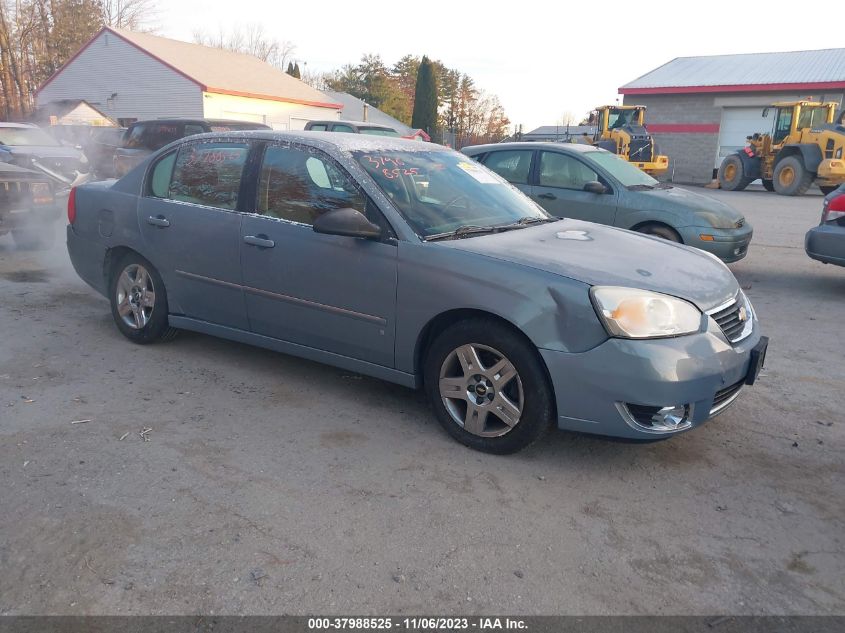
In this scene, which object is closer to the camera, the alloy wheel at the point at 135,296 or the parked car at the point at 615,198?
the alloy wheel at the point at 135,296

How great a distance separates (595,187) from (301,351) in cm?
469

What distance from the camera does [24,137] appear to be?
1620 cm

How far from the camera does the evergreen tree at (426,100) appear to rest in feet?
164

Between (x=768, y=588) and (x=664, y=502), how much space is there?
645 millimetres

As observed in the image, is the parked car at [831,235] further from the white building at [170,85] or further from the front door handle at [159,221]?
the white building at [170,85]

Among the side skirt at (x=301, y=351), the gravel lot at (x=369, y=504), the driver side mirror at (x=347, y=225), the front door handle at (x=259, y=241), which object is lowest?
the gravel lot at (x=369, y=504)

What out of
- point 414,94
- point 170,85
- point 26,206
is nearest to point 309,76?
point 414,94

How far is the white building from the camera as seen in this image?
99.5 feet

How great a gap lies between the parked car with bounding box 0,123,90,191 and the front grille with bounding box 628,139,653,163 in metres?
17.6

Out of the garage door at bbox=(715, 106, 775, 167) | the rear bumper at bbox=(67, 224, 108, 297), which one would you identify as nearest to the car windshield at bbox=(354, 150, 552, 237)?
the rear bumper at bbox=(67, 224, 108, 297)

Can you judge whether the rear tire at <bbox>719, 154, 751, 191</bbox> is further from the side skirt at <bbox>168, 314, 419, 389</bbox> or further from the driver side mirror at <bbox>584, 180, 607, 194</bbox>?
the side skirt at <bbox>168, 314, 419, 389</bbox>

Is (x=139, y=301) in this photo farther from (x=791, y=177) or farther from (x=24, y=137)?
(x=791, y=177)

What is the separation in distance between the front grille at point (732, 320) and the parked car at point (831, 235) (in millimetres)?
4154

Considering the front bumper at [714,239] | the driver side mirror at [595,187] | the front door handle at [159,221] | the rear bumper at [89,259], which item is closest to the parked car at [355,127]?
the driver side mirror at [595,187]
